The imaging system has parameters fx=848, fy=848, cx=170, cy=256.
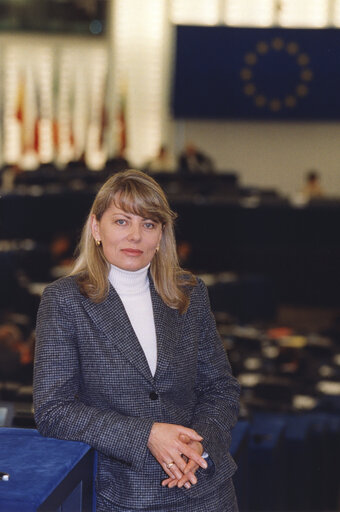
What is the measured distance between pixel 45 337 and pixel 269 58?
14153 millimetres

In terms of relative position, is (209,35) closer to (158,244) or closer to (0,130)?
(0,130)

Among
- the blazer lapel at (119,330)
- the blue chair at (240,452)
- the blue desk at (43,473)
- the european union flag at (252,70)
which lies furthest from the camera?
the european union flag at (252,70)

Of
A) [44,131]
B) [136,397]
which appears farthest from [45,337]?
[44,131]

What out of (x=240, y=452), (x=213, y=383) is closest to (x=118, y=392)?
(x=213, y=383)

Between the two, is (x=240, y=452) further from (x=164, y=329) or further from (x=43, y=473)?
(x=43, y=473)

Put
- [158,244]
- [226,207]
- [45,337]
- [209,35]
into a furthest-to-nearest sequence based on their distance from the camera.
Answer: [209,35] < [226,207] < [158,244] < [45,337]

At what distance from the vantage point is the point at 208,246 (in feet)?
35.8

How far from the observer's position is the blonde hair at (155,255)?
194 centimetres

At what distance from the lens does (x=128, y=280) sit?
2.01 metres

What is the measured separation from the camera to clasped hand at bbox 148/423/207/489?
1809 millimetres

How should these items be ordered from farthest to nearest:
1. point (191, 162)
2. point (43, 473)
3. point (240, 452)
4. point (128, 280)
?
point (191, 162)
point (240, 452)
point (128, 280)
point (43, 473)

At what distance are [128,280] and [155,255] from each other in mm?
127

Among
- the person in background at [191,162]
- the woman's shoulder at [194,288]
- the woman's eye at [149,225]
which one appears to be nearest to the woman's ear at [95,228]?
the woman's eye at [149,225]

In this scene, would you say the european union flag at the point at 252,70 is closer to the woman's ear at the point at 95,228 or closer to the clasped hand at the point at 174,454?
the woman's ear at the point at 95,228
